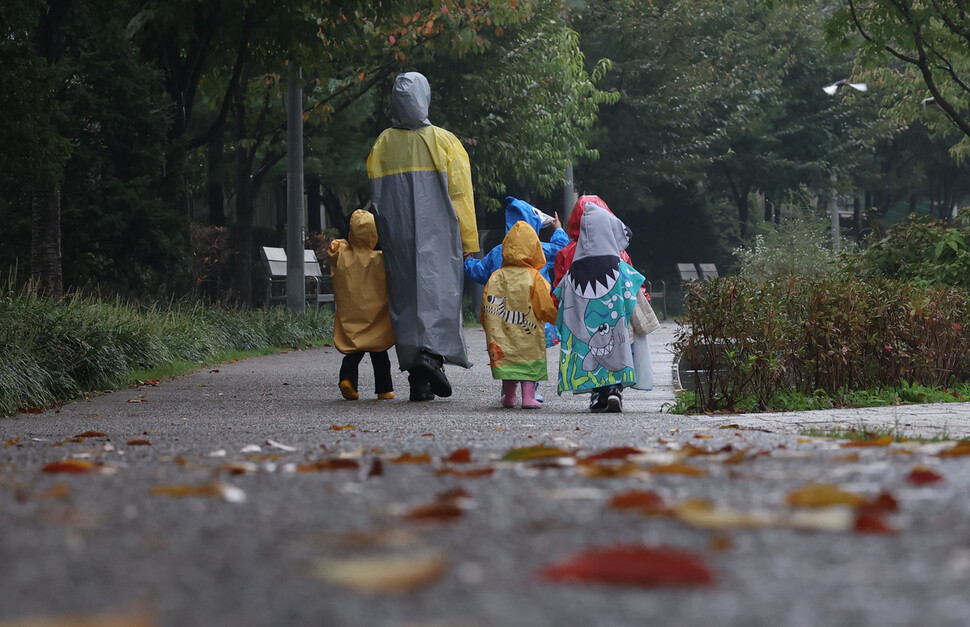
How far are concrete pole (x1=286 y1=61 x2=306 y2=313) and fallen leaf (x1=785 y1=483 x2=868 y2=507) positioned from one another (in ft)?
52.6

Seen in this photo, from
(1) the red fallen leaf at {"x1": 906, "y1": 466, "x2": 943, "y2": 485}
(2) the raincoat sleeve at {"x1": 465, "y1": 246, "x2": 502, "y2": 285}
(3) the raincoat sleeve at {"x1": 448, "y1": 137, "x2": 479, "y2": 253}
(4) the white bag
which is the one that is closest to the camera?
(1) the red fallen leaf at {"x1": 906, "y1": 466, "x2": 943, "y2": 485}

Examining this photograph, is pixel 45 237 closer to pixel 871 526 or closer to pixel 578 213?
pixel 578 213

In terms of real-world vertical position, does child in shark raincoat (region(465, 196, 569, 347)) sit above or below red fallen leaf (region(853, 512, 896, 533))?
above

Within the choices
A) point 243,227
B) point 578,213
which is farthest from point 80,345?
point 243,227

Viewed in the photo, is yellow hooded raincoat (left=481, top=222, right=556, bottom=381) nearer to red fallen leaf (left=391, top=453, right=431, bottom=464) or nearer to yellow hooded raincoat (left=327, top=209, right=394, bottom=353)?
yellow hooded raincoat (left=327, top=209, right=394, bottom=353)

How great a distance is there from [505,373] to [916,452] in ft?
15.1

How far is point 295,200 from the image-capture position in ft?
60.6

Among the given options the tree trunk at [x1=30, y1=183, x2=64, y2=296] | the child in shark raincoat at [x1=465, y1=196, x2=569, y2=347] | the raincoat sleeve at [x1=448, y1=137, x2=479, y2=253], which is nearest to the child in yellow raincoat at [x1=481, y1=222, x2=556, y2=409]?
the child in shark raincoat at [x1=465, y1=196, x2=569, y2=347]

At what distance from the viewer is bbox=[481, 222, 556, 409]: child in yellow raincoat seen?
27.1ft

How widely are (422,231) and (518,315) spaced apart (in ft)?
3.28

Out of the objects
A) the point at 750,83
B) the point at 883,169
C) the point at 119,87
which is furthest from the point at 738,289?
the point at 883,169

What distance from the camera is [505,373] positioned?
26.9ft

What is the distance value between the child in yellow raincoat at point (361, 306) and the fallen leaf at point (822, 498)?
643 cm

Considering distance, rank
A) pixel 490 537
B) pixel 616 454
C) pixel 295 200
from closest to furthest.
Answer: pixel 490 537
pixel 616 454
pixel 295 200
